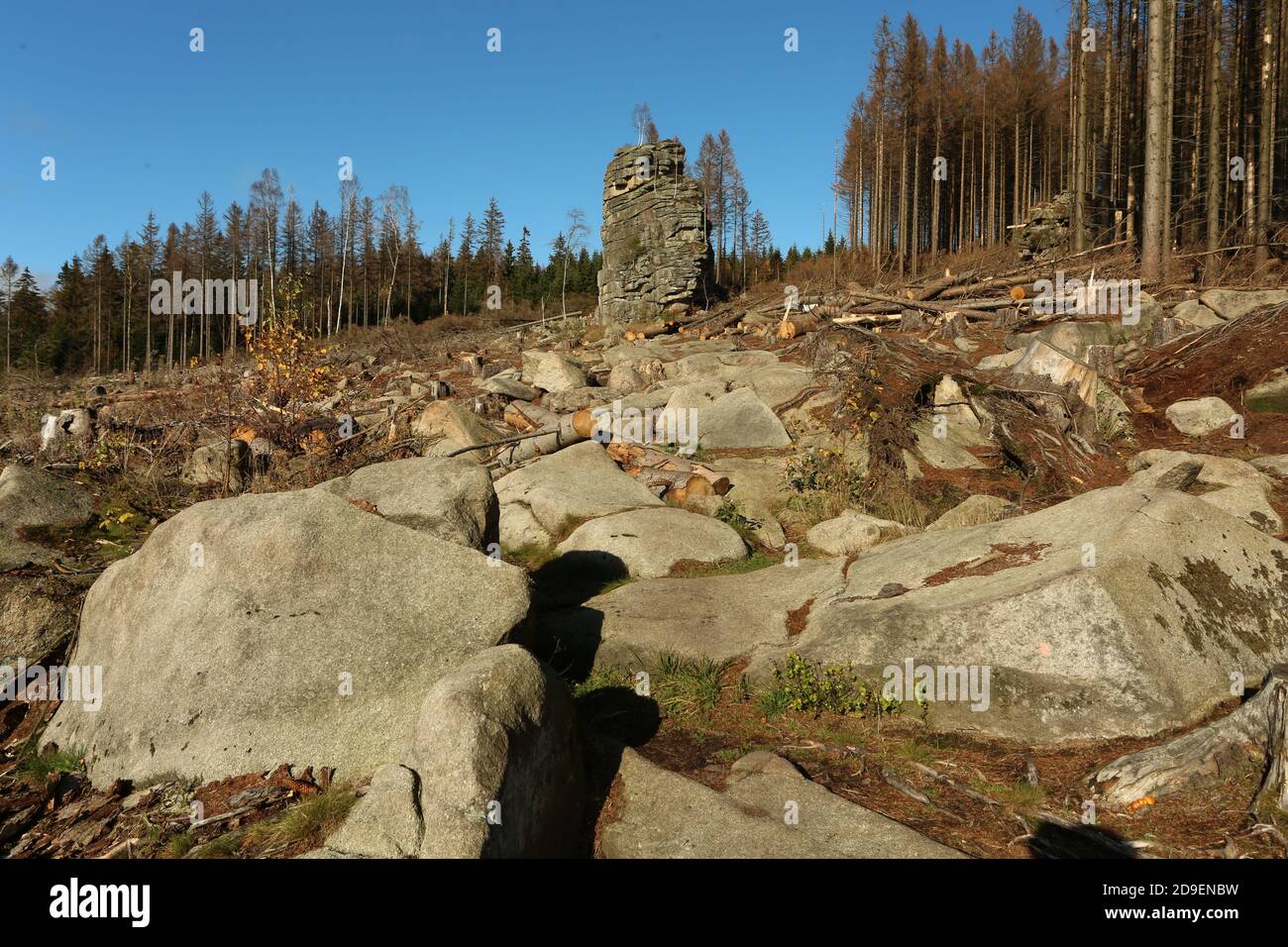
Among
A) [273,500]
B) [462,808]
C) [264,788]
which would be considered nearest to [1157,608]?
[462,808]

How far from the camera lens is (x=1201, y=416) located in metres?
10.6

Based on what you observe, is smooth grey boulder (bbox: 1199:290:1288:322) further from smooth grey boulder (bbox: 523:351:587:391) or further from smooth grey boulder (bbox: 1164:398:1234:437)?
smooth grey boulder (bbox: 523:351:587:391)

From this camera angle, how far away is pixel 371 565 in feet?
16.6

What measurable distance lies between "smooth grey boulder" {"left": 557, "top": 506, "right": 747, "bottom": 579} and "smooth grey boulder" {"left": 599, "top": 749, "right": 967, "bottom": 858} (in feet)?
11.6

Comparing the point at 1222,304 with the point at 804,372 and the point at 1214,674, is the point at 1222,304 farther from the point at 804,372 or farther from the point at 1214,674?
the point at 1214,674

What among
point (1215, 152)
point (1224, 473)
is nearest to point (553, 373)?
point (1224, 473)

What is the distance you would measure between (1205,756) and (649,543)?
16.3 feet

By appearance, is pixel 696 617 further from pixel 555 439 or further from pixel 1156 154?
pixel 1156 154

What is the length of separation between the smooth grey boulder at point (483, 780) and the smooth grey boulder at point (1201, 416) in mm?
10263

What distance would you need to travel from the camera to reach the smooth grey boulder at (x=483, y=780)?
330 centimetres

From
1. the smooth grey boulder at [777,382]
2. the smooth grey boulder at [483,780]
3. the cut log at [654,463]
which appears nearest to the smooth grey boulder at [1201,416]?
the smooth grey boulder at [777,382]

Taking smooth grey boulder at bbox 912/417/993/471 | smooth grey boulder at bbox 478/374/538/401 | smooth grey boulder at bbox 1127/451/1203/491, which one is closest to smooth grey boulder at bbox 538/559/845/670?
smooth grey boulder at bbox 1127/451/1203/491

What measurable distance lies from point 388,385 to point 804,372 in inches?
391

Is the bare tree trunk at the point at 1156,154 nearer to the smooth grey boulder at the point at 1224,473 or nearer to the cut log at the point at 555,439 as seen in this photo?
the smooth grey boulder at the point at 1224,473
